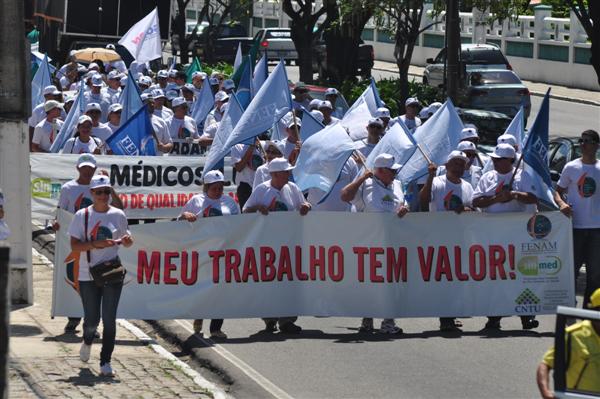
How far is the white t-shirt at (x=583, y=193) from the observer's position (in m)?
14.7

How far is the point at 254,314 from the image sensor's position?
14.1 meters

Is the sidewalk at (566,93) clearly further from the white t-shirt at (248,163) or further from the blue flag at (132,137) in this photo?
the white t-shirt at (248,163)

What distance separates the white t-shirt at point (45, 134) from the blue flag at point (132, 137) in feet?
6.64

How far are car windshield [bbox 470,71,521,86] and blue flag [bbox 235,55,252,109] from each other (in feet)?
51.9

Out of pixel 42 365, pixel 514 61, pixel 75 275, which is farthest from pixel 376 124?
pixel 514 61

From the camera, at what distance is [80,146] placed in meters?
19.7

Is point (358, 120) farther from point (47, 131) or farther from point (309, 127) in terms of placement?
point (47, 131)

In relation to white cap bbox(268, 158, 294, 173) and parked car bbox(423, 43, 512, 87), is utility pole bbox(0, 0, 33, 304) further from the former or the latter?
parked car bbox(423, 43, 512, 87)

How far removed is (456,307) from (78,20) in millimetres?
32847

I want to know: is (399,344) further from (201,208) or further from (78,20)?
(78,20)

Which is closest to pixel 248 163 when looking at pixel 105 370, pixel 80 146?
pixel 80 146

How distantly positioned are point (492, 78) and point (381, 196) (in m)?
21.2

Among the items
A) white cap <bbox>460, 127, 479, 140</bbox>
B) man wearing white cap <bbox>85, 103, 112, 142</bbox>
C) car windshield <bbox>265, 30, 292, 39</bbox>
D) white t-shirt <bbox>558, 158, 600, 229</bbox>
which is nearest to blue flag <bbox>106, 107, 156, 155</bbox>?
man wearing white cap <bbox>85, 103, 112, 142</bbox>

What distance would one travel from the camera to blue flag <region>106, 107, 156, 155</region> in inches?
775
